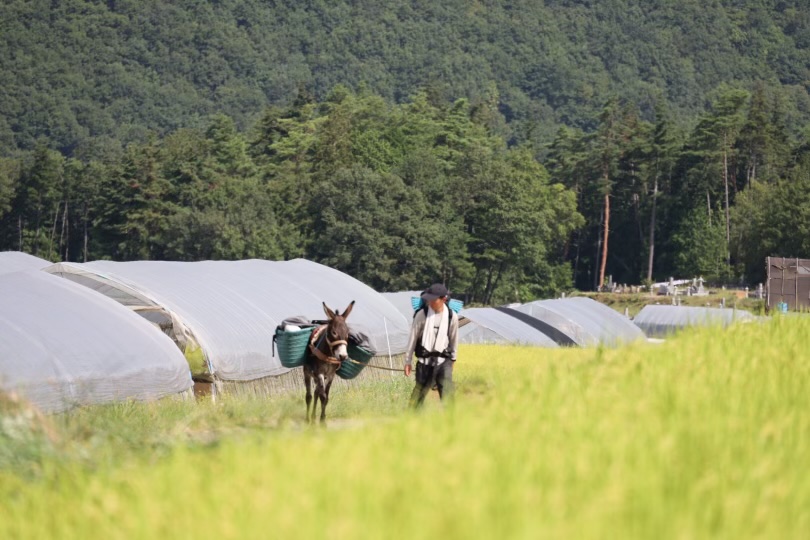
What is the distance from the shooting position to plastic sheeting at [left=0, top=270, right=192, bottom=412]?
1783 cm

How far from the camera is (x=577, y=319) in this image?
153ft

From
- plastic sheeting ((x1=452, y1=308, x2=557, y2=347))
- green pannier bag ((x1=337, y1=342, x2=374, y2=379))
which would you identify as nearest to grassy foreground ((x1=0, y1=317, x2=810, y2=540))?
green pannier bag ((x1=337, y1=342, x2=374, y2=379))

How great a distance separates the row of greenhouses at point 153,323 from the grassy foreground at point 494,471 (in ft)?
9.07

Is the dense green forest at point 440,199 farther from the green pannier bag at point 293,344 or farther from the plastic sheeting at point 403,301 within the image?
the green pannier bag at point 293,344

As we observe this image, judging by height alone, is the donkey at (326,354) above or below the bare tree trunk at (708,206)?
below

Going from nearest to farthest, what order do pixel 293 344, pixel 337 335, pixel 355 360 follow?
pixel 337 335
pixel 293 344
pixel 355 360

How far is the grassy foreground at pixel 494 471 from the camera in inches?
239

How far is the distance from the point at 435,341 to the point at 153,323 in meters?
12.8

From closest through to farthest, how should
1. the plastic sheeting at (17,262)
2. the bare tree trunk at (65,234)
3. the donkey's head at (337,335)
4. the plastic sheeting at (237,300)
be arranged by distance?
the donkey's head at (337,335) → the plastic sheeting at (237,300) → the plastic sheeting at (17,262) → the bare tree trunk at (65,234)

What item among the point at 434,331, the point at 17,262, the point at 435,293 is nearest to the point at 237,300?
the point at 17,262

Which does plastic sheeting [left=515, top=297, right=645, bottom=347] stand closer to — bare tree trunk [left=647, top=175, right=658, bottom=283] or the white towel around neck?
the white towel around neck

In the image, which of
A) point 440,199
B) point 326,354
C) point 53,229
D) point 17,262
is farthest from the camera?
point 53,229

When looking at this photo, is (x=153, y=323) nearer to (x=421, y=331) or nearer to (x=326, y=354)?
(x=326, y=354)

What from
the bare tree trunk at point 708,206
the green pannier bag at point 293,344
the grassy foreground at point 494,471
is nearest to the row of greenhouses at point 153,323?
the green pannier bag at point 293,344
